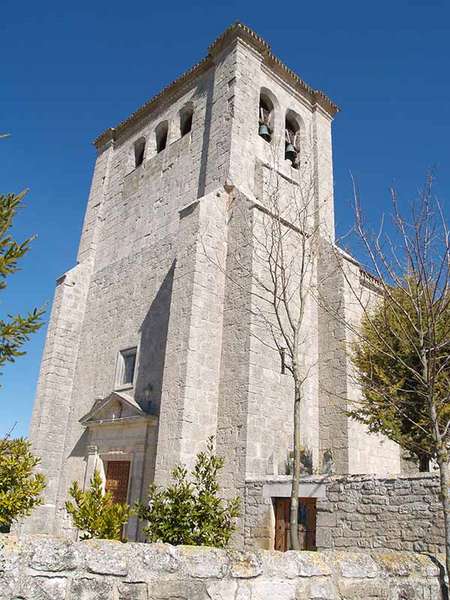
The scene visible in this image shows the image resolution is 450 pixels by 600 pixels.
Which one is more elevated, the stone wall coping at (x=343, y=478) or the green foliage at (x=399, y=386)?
the green foliage at (x=399, y=386)

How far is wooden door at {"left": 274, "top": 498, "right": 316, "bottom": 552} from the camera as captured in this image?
859 centimetres

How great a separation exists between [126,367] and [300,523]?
256 inches

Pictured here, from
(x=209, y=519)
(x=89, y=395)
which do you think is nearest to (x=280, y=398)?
(x=209, y=519)

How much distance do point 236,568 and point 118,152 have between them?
17439 millimetres

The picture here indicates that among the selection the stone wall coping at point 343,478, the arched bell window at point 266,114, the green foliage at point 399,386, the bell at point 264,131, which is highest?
the arched bell window at point 266,114

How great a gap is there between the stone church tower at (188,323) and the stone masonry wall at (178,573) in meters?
4.57

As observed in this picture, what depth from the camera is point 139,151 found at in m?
17.9

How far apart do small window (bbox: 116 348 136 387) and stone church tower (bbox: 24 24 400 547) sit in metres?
0.04

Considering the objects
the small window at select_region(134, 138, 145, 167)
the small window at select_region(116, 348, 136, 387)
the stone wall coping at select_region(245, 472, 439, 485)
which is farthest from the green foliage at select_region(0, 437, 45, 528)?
the small window at select_region(134, 138, 145, 167)

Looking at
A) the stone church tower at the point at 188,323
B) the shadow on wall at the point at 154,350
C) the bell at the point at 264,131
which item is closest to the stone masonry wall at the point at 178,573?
the stone church tower at the point at 188,323

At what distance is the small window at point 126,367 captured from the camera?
1323cm

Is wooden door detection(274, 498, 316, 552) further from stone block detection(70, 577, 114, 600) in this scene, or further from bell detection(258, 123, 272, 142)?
bell detection(258, 123, 272, 142)

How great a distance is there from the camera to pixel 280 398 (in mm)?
10758

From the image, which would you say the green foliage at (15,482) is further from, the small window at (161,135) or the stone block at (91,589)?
the small window at (161,135)
